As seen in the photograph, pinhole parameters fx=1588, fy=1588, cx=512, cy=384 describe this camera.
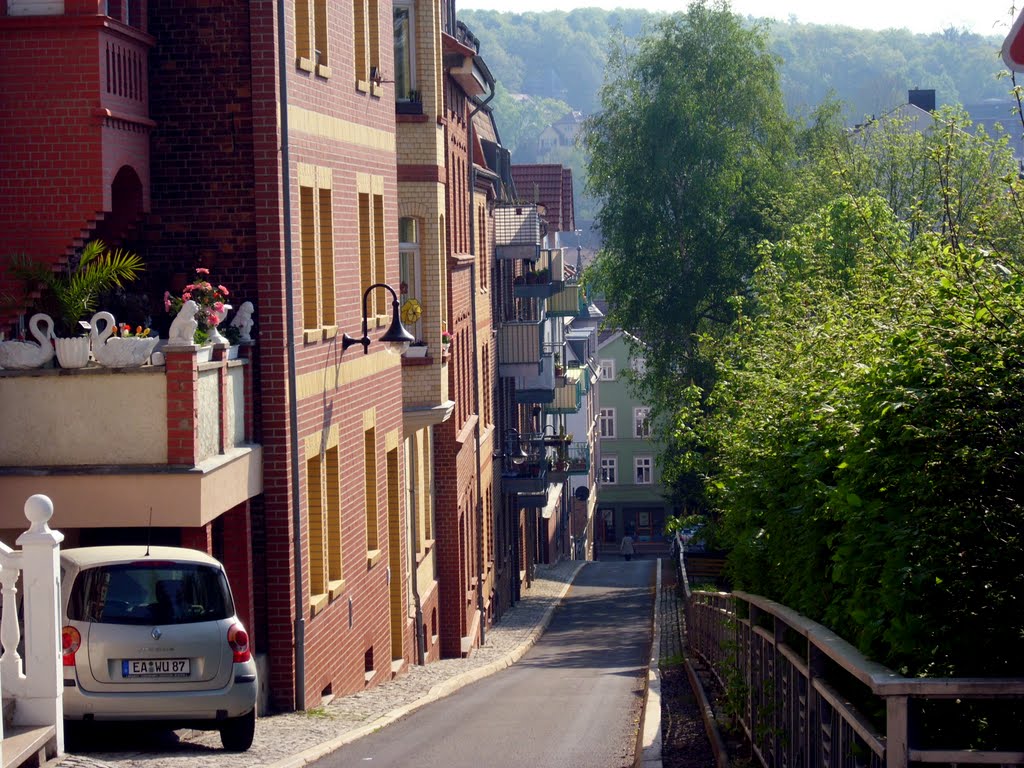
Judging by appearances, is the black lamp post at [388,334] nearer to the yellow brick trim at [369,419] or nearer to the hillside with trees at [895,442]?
the yellow brick trim at [369,419]

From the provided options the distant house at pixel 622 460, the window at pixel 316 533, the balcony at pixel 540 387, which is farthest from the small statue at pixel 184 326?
the distant house at pixel 622 460

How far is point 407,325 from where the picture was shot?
77.7ft

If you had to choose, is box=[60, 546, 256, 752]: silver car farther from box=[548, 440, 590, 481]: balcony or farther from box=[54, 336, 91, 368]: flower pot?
box=[548, 440, 590, 481]: balcony

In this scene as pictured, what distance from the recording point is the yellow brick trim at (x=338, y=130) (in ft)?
51.3

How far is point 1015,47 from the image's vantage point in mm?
3307

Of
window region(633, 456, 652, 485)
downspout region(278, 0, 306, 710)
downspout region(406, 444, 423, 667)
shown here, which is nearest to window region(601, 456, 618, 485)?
window region(633, 456, 652, 485)

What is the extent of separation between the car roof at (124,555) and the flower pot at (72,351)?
156cm

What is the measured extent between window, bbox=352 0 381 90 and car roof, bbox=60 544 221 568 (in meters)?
9.08

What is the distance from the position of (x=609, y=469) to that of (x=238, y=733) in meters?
78.4

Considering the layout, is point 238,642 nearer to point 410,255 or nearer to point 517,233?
point 410,255

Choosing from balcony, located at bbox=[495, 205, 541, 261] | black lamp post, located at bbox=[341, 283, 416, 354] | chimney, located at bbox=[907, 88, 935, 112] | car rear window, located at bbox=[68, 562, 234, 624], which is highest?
chimney, located at bbox=[907, 88, 935, 112]

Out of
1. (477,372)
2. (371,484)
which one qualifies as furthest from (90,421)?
(477,372)

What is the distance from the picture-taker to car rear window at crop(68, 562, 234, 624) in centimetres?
1102

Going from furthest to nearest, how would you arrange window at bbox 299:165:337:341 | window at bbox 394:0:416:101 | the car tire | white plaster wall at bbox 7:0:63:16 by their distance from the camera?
window at bbox 394:0:416:101, window at bbox 299:165:337:341, white plaster wall at bbox 7:0:63:16, the car tire
